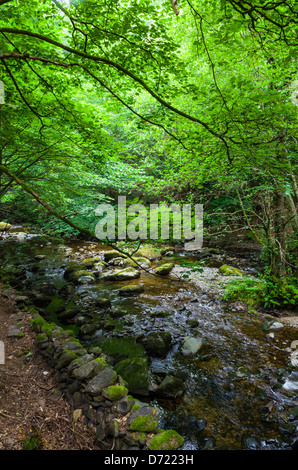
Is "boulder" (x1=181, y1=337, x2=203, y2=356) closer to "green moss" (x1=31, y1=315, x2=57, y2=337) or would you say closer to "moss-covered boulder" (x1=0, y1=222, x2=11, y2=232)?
"green moss" (x1=31, y1=315, x2=57, y2=337)

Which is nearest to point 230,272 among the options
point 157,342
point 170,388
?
point 157,342

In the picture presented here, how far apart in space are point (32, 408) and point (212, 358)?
10.2ft

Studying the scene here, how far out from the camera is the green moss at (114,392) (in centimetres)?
258

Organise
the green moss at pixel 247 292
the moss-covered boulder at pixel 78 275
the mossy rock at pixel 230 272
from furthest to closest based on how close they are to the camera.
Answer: the moss-covered boulder at pixel 78 275, the mossy rock at pixel 230 272, the green moss at pixel 247 292

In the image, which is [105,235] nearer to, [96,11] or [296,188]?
[96,11]

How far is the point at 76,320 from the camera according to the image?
5.54 meters

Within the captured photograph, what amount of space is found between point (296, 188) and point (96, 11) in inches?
222

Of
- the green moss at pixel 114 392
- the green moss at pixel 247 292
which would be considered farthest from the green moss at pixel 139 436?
the green moss at pixel 247 292

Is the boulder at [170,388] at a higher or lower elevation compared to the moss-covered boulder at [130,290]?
lower

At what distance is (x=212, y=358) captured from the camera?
4227 millimetres

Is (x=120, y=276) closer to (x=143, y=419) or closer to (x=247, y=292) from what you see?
(x=247, y=292)

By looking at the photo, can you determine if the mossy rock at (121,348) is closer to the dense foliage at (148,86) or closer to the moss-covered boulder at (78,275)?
the dense foliage at (148,86)

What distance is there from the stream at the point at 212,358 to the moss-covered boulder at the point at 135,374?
202 mm

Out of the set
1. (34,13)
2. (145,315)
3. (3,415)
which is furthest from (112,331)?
(34,13)
